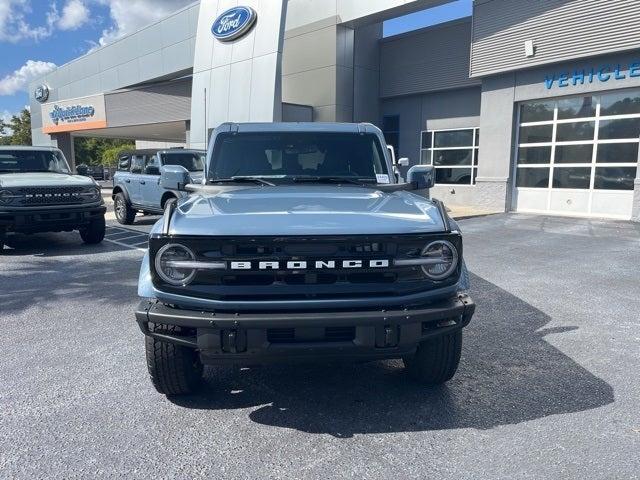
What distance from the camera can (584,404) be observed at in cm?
334

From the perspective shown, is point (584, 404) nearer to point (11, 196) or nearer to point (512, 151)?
point (11, 196)

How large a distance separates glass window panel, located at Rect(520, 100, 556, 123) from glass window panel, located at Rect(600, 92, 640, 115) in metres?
1.47

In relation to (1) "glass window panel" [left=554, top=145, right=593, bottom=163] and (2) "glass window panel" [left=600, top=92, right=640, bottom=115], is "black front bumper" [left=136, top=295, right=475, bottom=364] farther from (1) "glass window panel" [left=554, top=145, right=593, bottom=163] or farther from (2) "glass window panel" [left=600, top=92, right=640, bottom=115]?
(1) "glass window panel" [left=554, top=145, right=593, bottom=163]

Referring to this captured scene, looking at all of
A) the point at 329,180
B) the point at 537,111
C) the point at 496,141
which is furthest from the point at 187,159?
the point at 537,111

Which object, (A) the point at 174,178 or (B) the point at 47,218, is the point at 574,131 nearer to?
(A) the point at 174,178

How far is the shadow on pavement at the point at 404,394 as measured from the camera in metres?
3.15

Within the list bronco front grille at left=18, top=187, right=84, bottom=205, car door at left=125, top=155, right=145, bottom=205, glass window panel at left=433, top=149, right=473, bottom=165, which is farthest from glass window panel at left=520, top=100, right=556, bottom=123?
bronco front grille at left=18, top=187, right=84, bottom=205

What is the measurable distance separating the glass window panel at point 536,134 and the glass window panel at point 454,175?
2604 millimetres

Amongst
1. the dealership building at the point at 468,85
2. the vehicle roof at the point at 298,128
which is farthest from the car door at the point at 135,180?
the vehicle roof at the point at 298,128

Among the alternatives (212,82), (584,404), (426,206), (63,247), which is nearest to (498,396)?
(584,404)

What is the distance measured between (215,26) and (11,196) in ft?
46.8

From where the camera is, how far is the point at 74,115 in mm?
30875

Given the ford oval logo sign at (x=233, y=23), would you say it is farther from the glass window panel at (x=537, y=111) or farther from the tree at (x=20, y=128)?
the tree at (x=20, y=128)

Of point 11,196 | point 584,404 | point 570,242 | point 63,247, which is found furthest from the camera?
point 570,242
